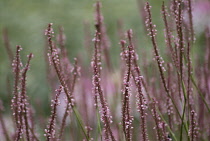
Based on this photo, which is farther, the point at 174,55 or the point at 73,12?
the point at 73,12

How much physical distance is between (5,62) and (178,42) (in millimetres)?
2620

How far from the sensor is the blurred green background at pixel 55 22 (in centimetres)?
348

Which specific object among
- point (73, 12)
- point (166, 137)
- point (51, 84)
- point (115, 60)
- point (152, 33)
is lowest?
point (166, 137)

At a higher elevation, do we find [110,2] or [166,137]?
[110,2]

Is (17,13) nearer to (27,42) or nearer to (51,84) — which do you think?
(27,42)

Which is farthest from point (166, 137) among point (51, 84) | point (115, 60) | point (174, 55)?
point (115, 60)

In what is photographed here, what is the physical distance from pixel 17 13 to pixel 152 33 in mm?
3081

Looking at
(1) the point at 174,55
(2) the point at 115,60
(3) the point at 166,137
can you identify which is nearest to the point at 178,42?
(1) the point at 174,55

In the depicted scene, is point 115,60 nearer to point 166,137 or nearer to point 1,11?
point 1,11

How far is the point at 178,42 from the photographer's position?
3.62 feet

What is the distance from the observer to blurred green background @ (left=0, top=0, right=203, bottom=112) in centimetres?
348

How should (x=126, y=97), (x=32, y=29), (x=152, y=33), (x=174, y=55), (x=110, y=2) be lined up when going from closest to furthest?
1. (x=126, y=97)
2. (x=152, y=33)
3. (x=174, y=55)
4. (x=32, y=29)
5. (x=110, y=2)

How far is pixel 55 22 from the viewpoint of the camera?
3.71 meters

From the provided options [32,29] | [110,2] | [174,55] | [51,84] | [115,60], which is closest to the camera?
[174,55]
